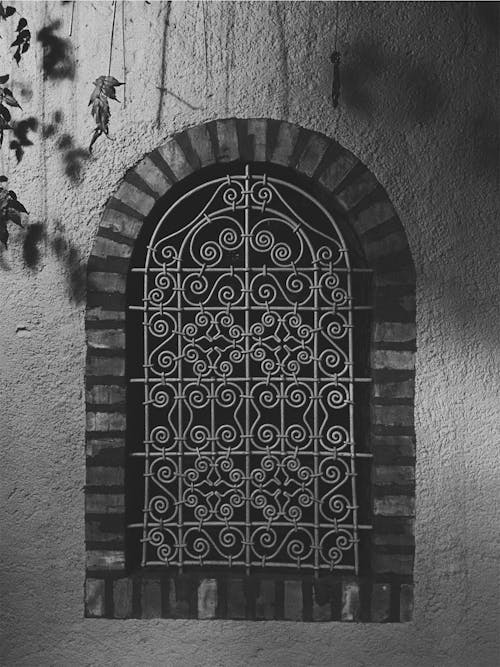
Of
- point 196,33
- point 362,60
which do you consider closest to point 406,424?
point 362,60

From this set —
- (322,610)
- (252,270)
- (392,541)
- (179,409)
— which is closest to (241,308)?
(252,270)

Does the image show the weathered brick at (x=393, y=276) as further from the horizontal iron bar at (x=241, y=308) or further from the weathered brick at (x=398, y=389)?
the weathered brick at (x=398, y=389)

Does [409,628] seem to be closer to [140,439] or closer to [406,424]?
[406,424]

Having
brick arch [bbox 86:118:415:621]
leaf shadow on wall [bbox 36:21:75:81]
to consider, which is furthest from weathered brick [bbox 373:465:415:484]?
leaf shadow on wall [bbox 36:21:75:81]

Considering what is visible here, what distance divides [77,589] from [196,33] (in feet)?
7.28

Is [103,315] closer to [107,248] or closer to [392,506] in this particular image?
[107,248]

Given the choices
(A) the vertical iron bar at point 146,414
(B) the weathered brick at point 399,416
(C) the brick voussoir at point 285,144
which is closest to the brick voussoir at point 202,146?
(C) the brick voussoir at point 285,144

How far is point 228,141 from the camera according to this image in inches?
118

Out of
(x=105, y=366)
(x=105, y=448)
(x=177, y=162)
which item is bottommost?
(x=105, y=448)

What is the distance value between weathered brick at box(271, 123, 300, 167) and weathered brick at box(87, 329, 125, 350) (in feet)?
2.98

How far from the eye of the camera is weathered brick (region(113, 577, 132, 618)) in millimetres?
2986

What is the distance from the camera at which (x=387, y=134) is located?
3004 mm

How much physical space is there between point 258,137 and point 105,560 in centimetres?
174

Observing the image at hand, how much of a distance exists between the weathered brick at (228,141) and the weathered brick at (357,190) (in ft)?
1.42
